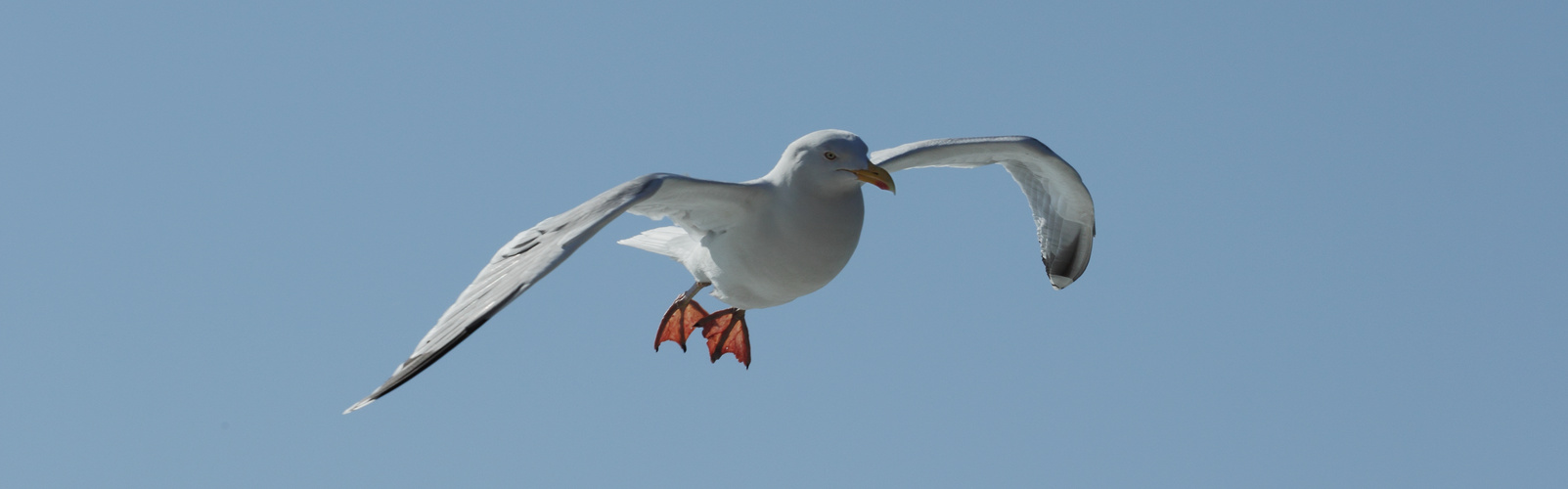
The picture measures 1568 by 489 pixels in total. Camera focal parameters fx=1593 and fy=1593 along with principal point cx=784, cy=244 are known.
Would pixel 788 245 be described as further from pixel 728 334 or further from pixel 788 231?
pixel 728 334

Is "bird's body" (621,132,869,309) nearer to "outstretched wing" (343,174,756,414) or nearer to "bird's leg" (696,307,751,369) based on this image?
"outstretched wing" (343,174,756,414)

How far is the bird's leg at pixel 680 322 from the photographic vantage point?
1023cm

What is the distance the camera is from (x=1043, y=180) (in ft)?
35.9

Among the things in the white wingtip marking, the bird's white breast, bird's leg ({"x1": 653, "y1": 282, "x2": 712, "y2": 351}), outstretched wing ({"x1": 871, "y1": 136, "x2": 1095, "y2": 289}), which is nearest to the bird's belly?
the bird's white breast

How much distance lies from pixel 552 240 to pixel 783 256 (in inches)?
57.1

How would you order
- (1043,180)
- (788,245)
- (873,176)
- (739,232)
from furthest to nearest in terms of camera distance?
(1043,180), (739,232), (788,245), (873,176)

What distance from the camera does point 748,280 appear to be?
8.81 m

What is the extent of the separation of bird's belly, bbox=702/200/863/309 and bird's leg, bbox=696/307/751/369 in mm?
1365

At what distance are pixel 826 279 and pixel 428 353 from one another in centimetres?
253

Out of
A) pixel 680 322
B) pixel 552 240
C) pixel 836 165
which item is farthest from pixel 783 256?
pixel 680 322

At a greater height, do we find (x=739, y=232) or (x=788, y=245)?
(x=739, y=232)

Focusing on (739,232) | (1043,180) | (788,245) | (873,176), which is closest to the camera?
(873,176)

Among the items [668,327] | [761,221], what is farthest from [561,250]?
[668,327]

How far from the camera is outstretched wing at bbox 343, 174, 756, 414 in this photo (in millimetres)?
7059
